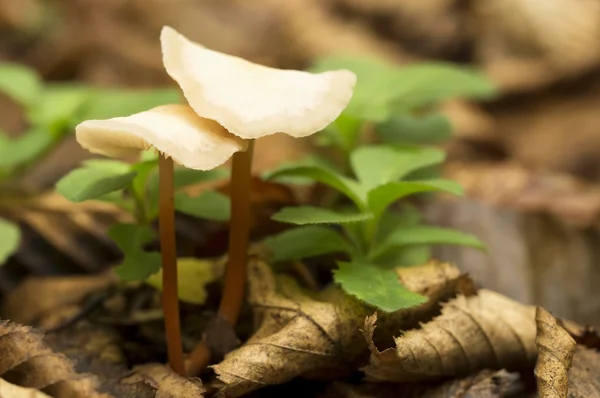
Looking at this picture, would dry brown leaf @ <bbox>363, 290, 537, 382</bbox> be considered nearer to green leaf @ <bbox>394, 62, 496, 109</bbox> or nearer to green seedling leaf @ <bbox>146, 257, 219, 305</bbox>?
green seedling leaf @ <bbox>146, 257, 219, 305</bbox>

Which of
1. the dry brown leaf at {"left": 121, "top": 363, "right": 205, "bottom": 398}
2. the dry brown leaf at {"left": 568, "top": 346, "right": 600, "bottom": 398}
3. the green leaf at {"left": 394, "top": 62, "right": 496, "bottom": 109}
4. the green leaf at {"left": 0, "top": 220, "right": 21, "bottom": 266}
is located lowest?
the dry brown leaf at {"left": 121, "top": 363, "right": 205, "bottom": 398}

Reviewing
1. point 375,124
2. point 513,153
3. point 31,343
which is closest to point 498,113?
point 513,153

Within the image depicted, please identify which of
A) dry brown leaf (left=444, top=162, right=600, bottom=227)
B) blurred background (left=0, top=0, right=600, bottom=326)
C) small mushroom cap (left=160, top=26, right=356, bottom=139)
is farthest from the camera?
dry brown leaf (left=444, top=162, right=600, bottom=227)

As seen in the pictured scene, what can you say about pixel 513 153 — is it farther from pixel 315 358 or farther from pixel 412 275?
pixel 315 358

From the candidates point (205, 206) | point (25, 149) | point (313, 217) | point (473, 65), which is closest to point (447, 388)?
point (313, 217)

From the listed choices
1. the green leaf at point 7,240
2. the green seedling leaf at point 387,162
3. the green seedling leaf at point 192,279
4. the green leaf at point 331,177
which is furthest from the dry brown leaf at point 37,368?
the green seedling leaf at point 387,162

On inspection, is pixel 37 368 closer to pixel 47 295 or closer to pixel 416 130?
pixel 47 295

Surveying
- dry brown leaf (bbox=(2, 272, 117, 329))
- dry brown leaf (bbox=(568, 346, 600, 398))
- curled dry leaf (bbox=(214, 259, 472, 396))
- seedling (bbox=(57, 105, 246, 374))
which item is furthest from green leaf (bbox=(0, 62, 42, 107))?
dry brown leaf (bbox=(568, 346, 600, 398))
